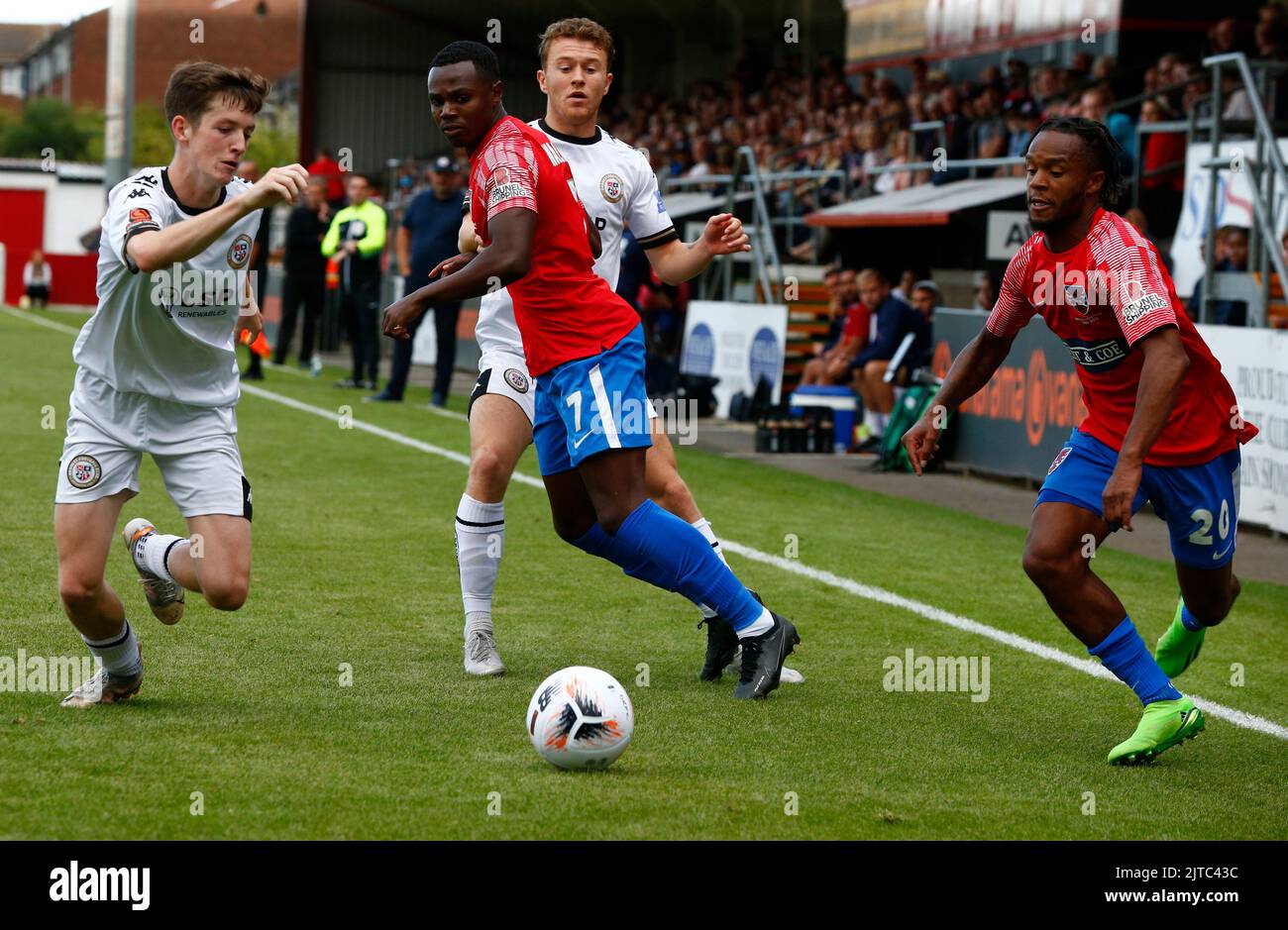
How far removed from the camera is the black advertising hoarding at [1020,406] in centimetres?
1306

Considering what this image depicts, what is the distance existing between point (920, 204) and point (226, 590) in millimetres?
14244

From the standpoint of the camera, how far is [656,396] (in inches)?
721

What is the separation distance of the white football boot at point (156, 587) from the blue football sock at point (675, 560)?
1.44 meters

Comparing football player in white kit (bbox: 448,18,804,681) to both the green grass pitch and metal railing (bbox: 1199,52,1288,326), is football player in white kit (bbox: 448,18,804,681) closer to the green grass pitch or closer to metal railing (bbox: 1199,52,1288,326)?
the green grass pitch

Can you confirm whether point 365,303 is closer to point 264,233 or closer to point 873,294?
point 264,233

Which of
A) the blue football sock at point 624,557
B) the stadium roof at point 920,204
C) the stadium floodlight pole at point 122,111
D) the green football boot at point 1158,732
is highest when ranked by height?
the stadium floodlight pole at point 122,111

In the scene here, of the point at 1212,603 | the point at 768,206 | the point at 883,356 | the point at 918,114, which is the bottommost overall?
the point at 1212,603

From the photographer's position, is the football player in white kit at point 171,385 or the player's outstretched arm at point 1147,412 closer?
the player's outstretched arm at point 1147,412

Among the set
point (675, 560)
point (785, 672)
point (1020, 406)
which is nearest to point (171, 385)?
point (675, 560)

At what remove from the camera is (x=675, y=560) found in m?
5.86

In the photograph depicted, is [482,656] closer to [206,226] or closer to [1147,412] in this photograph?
[206,226]

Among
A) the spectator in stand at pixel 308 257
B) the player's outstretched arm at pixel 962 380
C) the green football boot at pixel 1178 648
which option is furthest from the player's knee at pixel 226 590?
the spectator in stand at pixel 308 257

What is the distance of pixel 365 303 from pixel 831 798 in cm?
1523

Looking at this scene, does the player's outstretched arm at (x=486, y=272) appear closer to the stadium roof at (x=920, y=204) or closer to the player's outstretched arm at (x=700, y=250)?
the player's outstretched arm at (x=700, y=250)
